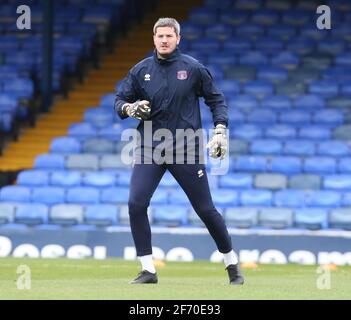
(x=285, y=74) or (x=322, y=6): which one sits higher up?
(x=322, y=6)

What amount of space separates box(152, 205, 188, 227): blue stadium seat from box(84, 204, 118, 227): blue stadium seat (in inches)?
23.5

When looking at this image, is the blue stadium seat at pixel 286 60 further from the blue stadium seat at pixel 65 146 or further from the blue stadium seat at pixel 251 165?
the blue stadium seat at pixel 65 146

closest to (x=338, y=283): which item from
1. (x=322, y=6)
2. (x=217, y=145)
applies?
(x=217, y=145)

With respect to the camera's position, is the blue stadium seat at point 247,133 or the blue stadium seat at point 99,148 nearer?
the blue stadium seat at point 247,133

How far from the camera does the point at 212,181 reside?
18453 millimetres

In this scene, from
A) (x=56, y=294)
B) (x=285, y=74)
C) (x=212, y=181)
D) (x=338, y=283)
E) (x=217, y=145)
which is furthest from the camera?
(x=285, y=74)

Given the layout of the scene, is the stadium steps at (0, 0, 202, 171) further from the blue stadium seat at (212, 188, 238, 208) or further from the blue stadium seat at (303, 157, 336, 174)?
the blue stadium seat at (303, 157, 336, 174)

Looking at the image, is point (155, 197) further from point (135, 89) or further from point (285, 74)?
point (135, 89)

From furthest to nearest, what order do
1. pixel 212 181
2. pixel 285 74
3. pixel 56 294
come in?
pixel 285 74, pixel 212 181, pixel 56 294

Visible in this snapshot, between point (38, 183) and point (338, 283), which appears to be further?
point (38, 183)

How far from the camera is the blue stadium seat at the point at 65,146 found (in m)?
Result: 20.1

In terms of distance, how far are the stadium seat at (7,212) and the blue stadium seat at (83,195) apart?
37.4 inches

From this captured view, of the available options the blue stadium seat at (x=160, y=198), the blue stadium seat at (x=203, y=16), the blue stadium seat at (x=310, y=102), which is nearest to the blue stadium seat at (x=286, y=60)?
the blue stadium seat at (x=310, y=102)

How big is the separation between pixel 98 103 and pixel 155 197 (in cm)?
512
